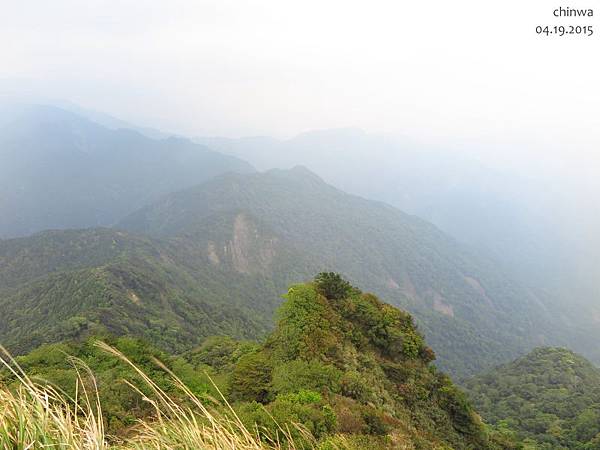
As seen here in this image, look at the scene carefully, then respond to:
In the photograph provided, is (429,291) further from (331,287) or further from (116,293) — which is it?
(331,287)

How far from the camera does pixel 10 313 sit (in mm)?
60562

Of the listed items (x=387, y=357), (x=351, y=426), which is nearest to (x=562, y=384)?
(x=387, y=357)

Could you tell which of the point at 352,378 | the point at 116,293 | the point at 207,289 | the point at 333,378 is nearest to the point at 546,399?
the point at 352,378

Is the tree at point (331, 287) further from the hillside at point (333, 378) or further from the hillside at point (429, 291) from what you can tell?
the hillside at point (429, 291)

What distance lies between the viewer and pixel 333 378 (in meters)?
14.2

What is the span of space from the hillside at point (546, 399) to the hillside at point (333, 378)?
19.5 meters

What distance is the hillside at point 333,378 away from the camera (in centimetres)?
1110

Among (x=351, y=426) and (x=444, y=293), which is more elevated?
(x=351, y=426)

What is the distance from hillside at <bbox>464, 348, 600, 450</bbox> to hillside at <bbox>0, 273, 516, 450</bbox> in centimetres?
1947

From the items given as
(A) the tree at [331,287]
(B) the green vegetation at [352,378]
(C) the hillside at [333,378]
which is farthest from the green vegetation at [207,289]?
(C) the hillside at [333,378]

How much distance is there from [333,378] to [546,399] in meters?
45.4

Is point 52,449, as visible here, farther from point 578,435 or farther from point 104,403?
Answer: point 578,435

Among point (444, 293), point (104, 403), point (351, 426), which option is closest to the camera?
point (351, 426)

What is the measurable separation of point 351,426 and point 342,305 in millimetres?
10533
